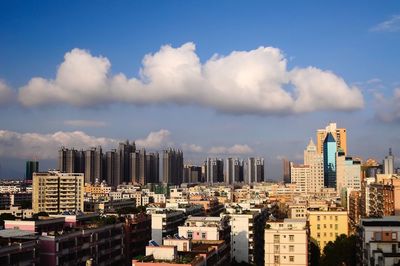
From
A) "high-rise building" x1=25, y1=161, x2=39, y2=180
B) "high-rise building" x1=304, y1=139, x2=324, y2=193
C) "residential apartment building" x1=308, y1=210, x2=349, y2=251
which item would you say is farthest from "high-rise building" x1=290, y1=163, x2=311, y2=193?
"residential apartment building" x1=308, y1=210, x2=349, y2=251

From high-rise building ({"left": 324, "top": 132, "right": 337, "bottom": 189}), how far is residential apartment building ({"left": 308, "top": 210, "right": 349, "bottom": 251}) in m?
114

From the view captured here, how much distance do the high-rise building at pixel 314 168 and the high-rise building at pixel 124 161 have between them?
54621mm

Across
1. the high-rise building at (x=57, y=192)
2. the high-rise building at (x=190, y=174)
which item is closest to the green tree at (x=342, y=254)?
the high-rise building at (x=57, y=192)

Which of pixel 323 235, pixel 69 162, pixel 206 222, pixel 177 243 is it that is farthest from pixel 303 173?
pixel 177 243

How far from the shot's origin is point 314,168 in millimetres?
161000

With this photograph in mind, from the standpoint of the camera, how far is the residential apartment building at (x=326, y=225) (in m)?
47.3

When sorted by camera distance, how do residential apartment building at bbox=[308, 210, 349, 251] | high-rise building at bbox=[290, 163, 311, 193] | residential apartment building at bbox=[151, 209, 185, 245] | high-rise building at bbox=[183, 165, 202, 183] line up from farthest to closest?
1. high-rise building at bbox=[183, 165, 202, 183]
2. high-rise building at bbox=[290, 163, 311, 193]
3. residential apartment building at bbox=[308, 210, 349, 251]
4. residential apartment building at bbox=[151, 209, 185, 245]

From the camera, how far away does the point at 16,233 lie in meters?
28.2

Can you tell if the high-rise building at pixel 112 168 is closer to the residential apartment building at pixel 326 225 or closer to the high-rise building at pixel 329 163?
the high-rise building at pixel 329 163

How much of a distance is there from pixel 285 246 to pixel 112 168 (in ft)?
401

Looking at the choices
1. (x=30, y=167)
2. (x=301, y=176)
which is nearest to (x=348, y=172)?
(x=301, y=176)

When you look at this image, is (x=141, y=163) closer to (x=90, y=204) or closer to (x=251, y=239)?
(x=90, y=204)

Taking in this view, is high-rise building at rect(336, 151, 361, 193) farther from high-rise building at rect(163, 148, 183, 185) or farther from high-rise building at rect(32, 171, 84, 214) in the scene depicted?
high-rise building at rect(32, 171, 84, 214)

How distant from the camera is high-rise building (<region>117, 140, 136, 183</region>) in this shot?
495ft
